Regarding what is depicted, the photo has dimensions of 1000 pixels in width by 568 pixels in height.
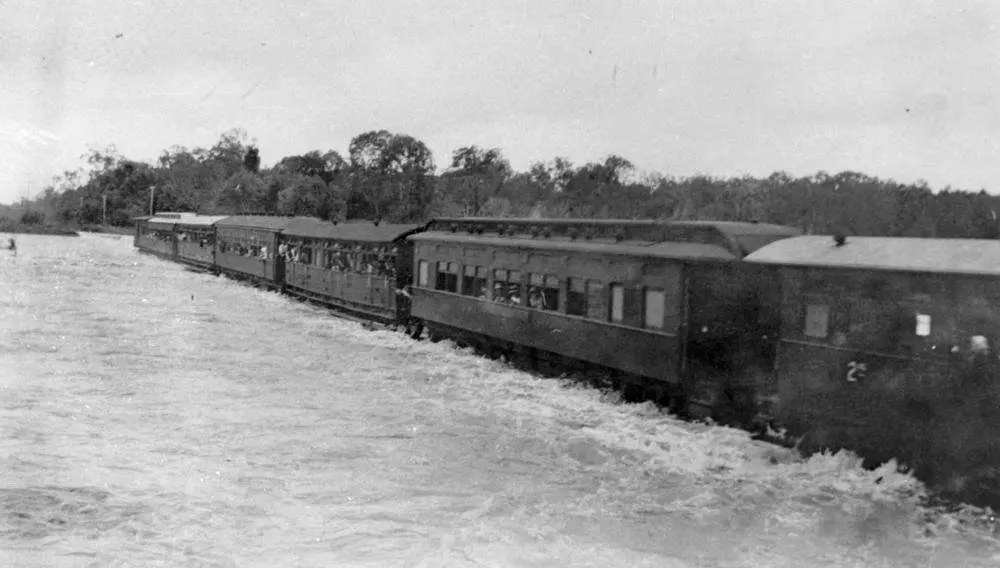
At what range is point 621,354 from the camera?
13.1 meters

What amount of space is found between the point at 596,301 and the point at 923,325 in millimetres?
5774

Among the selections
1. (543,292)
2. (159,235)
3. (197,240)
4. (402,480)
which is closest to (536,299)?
(543,292)

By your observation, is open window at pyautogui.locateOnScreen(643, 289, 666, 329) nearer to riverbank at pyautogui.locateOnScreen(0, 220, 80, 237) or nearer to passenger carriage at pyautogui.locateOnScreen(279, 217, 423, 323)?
passenger carriage at pyautogui.locateOnScreen(279, 217, 423, 323)

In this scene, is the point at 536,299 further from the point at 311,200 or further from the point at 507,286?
the point at 311,200

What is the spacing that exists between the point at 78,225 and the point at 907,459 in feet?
342

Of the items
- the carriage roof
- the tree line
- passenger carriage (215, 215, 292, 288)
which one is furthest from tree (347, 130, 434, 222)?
the carriage roof

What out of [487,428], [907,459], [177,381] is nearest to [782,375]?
[907,459]

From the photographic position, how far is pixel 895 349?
9.13 meters

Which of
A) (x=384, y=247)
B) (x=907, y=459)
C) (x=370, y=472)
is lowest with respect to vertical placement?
(x=370, y=472)

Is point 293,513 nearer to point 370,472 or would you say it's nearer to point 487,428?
point 370,472

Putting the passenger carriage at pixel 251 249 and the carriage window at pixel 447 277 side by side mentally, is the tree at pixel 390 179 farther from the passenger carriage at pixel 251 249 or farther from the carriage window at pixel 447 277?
the carriage window at pixel 447 277

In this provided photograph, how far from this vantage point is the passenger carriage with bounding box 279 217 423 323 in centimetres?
2220

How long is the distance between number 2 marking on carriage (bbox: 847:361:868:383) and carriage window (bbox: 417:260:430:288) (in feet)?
39.8

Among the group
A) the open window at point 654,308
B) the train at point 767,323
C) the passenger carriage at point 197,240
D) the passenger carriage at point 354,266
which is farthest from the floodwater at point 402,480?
the passenger carriage at point 197,240
